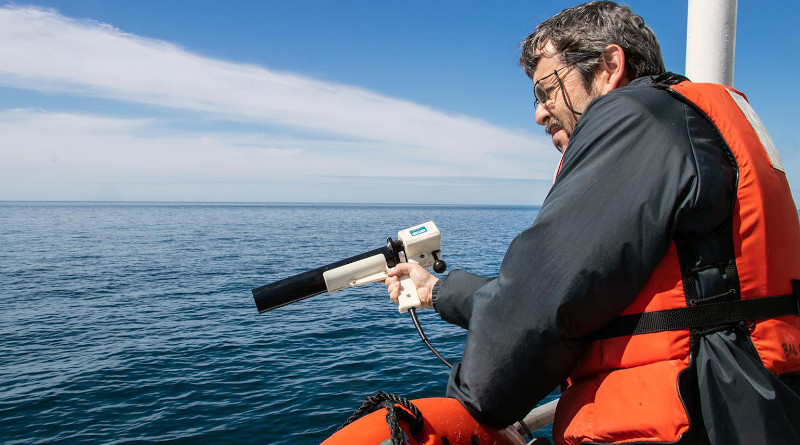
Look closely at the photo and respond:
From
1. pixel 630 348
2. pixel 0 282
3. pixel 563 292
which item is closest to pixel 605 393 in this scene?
pixel 630 348

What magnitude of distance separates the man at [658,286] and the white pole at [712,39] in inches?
101

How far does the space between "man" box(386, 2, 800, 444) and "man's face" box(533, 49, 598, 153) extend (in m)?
0.41

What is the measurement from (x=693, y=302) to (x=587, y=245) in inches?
15.4

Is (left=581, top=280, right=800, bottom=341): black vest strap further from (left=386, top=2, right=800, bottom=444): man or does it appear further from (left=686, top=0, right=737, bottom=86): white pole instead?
(left=686, top=0, right=737, bottom=86): white pole

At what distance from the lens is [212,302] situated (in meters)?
20.4

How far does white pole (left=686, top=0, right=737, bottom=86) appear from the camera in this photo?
3.95m

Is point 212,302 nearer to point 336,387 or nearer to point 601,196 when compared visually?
point 336,387

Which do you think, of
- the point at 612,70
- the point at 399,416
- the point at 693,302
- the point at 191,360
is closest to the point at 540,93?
the point at 612,70

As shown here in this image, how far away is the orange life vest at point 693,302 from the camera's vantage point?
1640 mm

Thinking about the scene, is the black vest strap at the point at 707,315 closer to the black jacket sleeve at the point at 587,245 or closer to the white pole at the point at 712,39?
the black jacket sleeve at the point at 587,245

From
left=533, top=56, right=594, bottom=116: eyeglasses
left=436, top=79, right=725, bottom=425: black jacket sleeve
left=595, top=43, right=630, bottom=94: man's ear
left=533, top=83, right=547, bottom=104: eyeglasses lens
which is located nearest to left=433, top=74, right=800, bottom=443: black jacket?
left=436, top=79, right=725, bottom=425: black jacket sleeve

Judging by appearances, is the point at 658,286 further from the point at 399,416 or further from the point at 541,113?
the point at 399,416

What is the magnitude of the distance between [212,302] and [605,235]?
812 inches

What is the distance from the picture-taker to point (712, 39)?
3.98 meters
